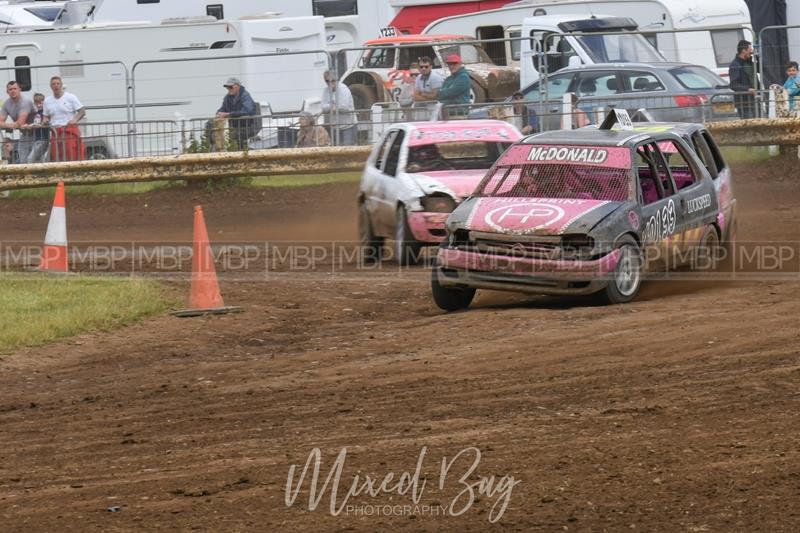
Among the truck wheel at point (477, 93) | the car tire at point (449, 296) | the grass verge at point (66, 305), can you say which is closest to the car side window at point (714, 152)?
the car tire at point (449, 296)

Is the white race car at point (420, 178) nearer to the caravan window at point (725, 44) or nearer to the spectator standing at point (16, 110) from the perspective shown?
the spectator standing at point (16, 110)

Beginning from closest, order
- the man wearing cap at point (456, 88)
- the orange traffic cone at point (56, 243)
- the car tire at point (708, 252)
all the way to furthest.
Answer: the car tire at point (708, 252), the orange traffic cone at point (56, 243), the man wearing cap at point (456, 88)

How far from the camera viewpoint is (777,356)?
8414 millimetres

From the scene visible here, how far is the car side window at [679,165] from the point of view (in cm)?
1227

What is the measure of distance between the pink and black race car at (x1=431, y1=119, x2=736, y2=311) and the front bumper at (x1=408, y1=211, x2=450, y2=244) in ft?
6.12

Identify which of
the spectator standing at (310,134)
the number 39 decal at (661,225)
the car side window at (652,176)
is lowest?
the number 39 decal at (661,225)

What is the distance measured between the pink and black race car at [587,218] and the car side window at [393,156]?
2.59 m

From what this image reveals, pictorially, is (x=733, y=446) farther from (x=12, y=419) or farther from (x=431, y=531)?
(x=12, y=419)

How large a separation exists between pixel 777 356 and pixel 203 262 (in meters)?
5.12

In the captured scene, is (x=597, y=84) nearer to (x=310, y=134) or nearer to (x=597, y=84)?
(x=597, y=84)

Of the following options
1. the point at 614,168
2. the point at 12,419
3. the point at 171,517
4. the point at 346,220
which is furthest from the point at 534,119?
the point at 171,517

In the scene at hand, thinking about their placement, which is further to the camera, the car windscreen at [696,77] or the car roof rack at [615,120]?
the car windscreen at [696,77]

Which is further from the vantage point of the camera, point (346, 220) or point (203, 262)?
point (346, 220)

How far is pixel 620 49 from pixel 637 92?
3.10 metres
